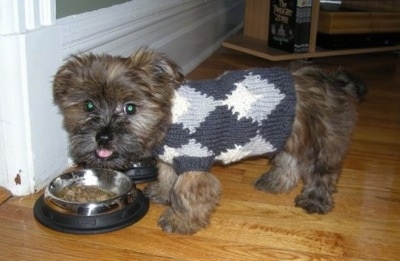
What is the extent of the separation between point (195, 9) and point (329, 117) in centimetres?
215

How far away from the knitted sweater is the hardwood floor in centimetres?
25

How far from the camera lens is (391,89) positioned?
3.80 meters

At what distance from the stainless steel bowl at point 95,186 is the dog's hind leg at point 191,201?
0.61 ft

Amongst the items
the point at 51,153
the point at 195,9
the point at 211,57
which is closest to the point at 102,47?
the point at 51,153

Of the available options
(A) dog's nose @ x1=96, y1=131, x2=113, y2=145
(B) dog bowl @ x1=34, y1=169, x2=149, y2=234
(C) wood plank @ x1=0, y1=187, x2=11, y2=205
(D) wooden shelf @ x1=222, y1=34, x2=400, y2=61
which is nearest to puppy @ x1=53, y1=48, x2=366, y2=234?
(A) dog's nose @ x1=96, y1=131, x2=113, y2=145

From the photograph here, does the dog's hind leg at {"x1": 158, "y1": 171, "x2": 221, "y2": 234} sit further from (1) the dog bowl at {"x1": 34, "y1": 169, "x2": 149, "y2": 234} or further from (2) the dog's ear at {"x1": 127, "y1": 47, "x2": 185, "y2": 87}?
(2) the dog's ear at {"x1": 127, "y1": 47, "x2": 185, "y2": 87}

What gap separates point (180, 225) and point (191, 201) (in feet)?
0.31

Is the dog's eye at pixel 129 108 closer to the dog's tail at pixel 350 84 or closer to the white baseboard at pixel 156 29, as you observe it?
the white baseboard at pixel 156 29

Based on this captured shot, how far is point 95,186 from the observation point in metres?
2.03

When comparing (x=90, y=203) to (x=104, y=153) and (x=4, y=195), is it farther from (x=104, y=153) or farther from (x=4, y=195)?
(x=4, y=195)

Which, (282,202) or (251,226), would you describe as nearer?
(251,226)

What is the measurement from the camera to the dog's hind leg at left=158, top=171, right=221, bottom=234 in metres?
1.75

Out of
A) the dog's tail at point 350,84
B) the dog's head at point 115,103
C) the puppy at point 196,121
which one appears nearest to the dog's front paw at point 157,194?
the puppy at point 196,121

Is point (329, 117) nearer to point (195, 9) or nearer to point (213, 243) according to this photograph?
point (213, 243)
